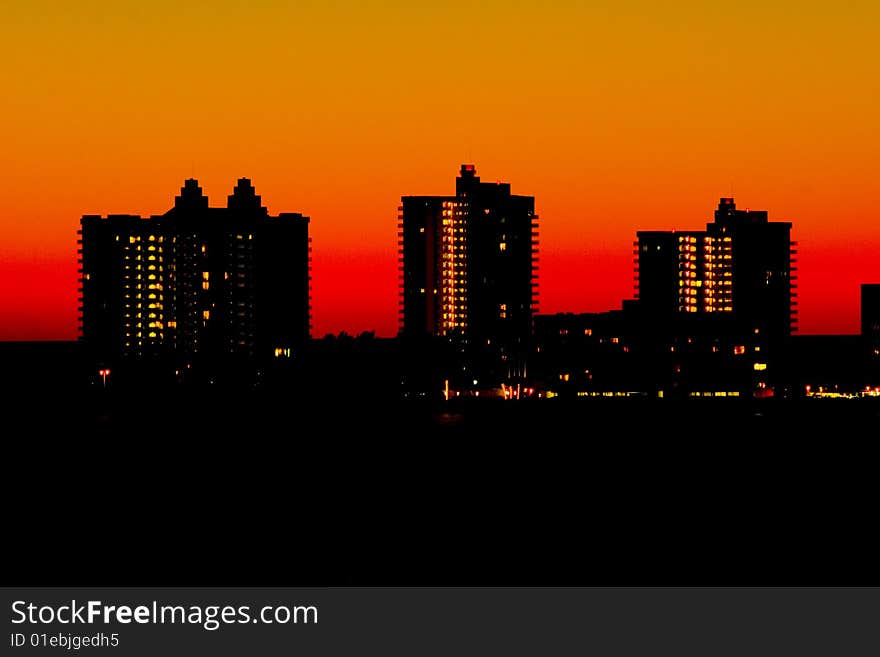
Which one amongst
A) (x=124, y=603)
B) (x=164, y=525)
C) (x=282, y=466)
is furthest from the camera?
(x=282, y=466)

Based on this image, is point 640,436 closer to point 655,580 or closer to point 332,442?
point 332,442

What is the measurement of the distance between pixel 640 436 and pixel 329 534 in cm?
12302

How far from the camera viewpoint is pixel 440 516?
8625cm

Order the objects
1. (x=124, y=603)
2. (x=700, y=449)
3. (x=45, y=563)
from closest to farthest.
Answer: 1. (x=124, y=603)
2. (x=45, y=563)
3. (x=700, y=449)

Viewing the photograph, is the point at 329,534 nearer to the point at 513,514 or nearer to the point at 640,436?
the point at 513,514

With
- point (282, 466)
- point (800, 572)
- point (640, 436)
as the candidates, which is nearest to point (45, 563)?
point (800, 572)

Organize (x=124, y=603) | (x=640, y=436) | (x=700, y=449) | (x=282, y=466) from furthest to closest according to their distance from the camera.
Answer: (x=640, y=436)
(x=700, y=449)
(x=282, y=466)
(x=124, y=603)

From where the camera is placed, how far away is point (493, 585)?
2308 inches

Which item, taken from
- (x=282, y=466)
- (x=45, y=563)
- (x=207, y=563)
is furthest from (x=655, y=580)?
(x=282, y=466)

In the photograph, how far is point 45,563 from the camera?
6450cm

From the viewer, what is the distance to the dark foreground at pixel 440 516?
63.3 meters

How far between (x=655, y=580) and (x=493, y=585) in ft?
19.4

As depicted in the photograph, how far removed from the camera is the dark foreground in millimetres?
63312

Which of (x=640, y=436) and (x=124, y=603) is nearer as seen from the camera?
(x=124, y=603)
